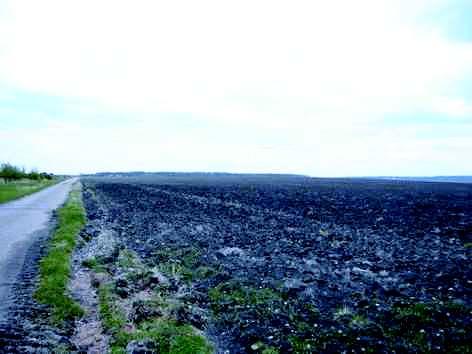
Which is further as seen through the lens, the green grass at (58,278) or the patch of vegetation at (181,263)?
the patch of vegetation at (181,263)

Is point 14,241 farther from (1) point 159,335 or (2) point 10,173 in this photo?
(2) point 10,173

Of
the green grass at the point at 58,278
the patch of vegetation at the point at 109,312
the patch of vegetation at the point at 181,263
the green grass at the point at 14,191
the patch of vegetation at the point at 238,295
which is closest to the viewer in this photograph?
the patch of vegetation at the point at 109,312

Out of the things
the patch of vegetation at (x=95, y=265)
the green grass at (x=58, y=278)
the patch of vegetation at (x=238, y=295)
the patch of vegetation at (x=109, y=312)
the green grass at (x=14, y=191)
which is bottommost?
the patch of vegetation at (x=238, y=295)

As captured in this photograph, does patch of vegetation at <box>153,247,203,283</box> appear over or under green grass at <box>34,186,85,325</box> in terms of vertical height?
under

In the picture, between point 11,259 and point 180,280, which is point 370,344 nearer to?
point 180,280

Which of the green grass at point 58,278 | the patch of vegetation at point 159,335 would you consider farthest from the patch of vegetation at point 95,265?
the patch of vegetation at point 159,335

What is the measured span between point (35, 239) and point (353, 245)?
1466cm

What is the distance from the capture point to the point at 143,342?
7.41 meters

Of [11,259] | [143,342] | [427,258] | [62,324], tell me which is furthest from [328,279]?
[11,259]

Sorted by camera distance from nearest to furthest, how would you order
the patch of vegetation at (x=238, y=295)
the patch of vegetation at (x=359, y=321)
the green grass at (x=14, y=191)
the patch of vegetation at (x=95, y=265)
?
the patch of vegetation at (x=359, y=321), the patch of vegetation at (x=238, y=295), the patch of vegetation at (x=95, y=265), the green grass at (x=14, y=191)

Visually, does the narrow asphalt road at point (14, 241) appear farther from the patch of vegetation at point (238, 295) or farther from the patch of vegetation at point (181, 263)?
the patch of vegetation at point (238, 295)

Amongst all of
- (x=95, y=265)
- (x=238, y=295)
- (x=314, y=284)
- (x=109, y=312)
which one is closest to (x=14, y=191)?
(x=95, y=265)

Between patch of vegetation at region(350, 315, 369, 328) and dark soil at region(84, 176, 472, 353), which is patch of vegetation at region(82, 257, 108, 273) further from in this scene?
patch of vegetation at region(350, 315, 369, 328)

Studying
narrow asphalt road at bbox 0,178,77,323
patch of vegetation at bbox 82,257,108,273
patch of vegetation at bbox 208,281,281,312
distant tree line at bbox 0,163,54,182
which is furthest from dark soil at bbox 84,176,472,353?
distant tree line at bbox 0,163,54,182
